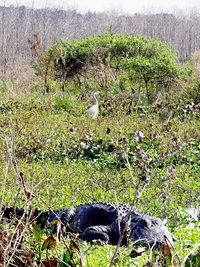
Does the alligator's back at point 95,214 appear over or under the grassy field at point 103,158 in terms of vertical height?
over

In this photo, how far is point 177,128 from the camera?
1295cm

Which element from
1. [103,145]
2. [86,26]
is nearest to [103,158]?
[103,145]

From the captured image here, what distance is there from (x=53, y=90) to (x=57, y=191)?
11114 millimetres

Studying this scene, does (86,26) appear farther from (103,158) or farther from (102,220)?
(102,220)

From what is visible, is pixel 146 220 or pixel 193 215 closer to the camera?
pixel 146 220

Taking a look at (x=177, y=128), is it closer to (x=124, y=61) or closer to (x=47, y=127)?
(x=47, y=127)

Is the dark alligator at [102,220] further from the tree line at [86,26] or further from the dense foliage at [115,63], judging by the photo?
the tree line at [86,26]

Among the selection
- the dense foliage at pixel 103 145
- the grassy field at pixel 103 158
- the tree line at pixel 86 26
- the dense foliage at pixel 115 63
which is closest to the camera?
the dense foliage at pixel 103 145

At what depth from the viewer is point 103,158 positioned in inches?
423

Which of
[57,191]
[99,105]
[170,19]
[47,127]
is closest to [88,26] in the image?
[170,19]

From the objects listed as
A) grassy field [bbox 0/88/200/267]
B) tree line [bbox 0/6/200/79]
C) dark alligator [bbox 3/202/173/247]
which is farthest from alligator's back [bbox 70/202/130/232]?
tree line [bbox 0/6/200/79]

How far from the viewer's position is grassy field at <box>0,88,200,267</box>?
6725mm

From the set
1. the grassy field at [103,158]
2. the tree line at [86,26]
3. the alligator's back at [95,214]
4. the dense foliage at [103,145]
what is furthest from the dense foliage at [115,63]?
the tree line at [86,26]

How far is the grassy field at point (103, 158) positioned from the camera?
6.72 m
